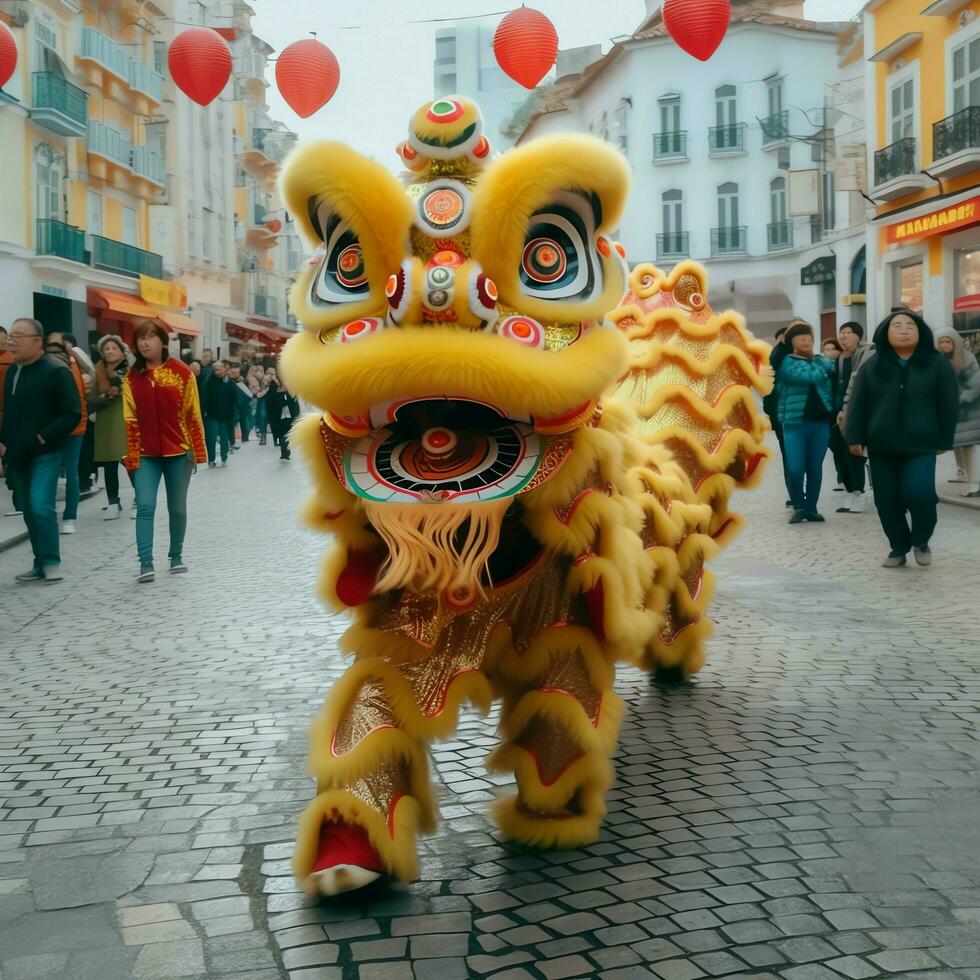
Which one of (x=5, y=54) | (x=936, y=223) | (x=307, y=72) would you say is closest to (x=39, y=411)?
(x=307, y=72)

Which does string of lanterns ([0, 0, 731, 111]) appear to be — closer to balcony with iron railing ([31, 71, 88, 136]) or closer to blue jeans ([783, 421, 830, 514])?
blue jeans ([783, 421, 830, 514])

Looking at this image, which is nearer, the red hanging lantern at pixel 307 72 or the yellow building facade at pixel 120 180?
the red hanging lantern at pixel 307 72

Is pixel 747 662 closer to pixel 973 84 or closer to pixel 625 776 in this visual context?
pixel 625 776

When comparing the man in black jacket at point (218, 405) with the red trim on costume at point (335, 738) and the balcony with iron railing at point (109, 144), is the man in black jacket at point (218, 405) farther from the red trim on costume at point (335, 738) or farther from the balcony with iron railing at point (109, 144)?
the red trim on costume at point (335, 738)

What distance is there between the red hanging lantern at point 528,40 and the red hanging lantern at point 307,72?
52.6 inches

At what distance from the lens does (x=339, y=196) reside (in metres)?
3.12

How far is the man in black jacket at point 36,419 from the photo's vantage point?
8523 millimetres

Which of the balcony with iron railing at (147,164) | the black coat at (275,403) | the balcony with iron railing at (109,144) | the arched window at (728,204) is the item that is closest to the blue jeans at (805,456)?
the black coat at (275,403)

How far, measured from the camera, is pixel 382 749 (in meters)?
3.09

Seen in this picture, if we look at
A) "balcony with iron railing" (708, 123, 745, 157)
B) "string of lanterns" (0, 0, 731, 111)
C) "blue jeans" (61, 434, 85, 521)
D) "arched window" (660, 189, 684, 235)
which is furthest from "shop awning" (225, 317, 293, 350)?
"string of lanterns" (0, 0, 731, 111)

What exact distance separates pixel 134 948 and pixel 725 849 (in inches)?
62.5

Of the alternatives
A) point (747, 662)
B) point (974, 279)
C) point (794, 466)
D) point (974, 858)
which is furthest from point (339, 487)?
point (974, 279)

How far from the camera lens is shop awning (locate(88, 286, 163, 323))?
29.8m

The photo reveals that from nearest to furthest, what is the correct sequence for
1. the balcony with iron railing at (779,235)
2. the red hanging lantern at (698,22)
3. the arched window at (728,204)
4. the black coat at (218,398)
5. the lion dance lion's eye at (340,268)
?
the lion dance lion's eye at (340,268), the red hanging lantern at (698,22), the black coat at (218,398), the balcony with iron railing at (779,235), the arched window at (728,204)
